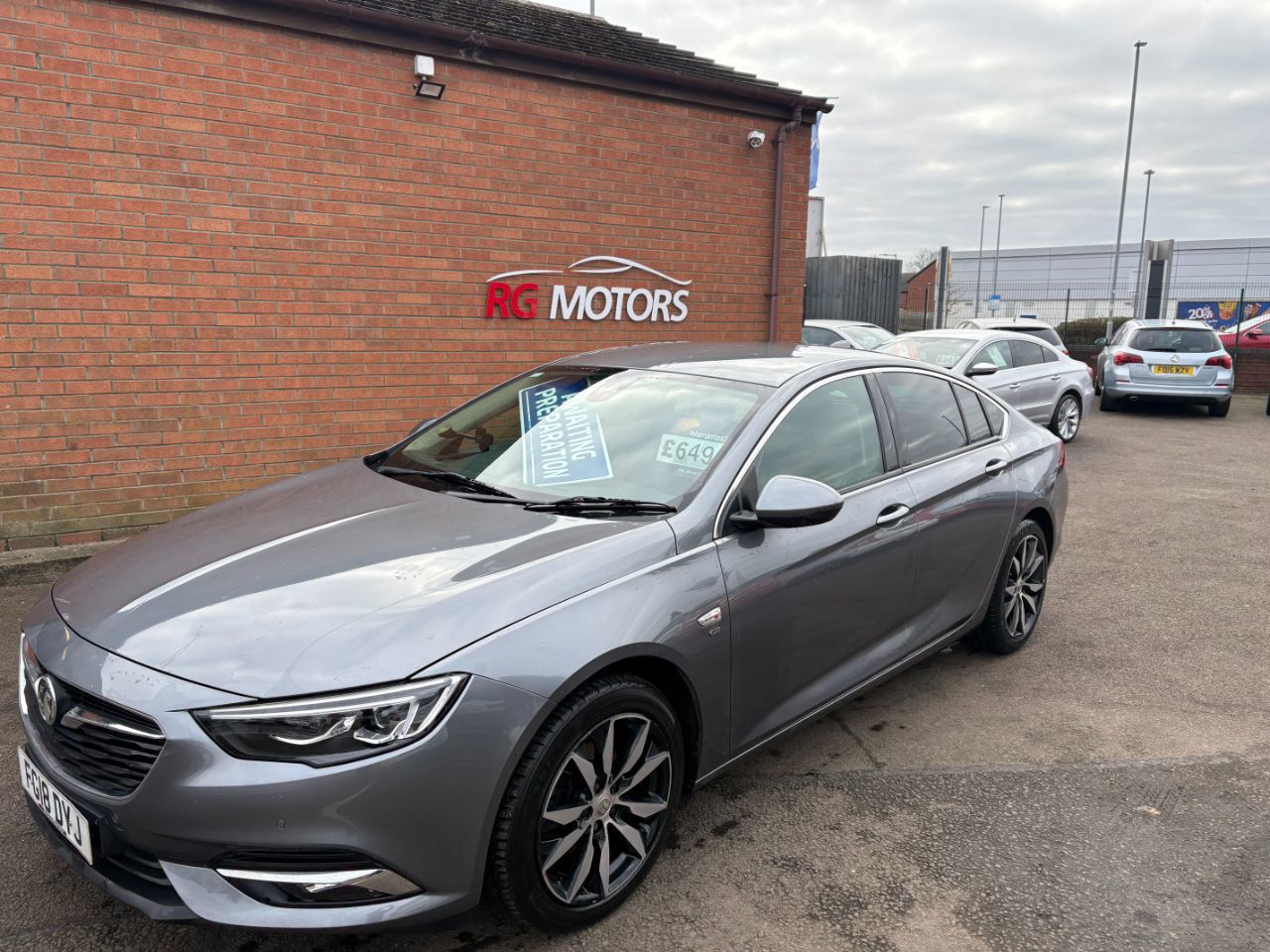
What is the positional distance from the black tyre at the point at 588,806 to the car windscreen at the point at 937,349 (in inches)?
334

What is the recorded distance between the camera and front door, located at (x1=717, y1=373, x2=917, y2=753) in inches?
110

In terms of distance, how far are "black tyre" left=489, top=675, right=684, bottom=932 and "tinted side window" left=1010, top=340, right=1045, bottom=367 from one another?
9840 mm

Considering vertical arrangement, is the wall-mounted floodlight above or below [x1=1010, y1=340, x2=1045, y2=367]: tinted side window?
above

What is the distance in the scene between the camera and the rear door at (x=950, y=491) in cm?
362

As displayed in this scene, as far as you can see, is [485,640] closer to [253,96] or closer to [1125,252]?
[253,96]

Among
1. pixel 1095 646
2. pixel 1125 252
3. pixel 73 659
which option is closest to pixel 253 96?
pixel 73 659

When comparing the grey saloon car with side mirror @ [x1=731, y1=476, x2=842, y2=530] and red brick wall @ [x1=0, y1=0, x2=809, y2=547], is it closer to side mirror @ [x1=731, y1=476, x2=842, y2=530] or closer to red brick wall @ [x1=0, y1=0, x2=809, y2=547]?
side mirror @ [x1=731, y1=476, x2=842, y2=530]

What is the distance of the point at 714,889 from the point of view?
104 inches

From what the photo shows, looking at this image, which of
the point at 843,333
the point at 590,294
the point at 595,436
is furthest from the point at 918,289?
the point at 595,436

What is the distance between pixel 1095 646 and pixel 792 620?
2.59 m

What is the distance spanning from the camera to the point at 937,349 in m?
10.5

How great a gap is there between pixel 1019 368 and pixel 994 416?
7254mm

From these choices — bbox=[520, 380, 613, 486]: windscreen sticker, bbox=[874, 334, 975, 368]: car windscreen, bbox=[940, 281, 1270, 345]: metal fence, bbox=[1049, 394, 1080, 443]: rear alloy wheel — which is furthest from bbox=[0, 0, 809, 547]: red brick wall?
bbox=[940, 281, 1270, 345]: metal fence

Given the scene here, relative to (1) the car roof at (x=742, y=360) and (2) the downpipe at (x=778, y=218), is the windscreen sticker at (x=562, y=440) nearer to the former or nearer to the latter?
(1) the car roof at (x=742, y=360)
